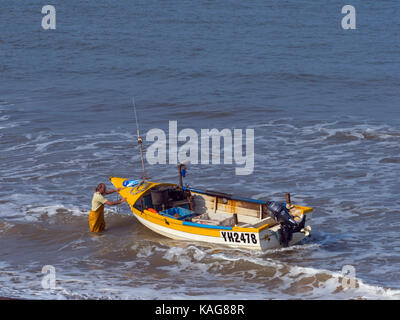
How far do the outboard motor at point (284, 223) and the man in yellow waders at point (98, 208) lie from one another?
182 inches

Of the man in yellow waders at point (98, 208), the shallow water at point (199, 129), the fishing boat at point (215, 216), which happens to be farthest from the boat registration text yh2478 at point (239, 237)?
the man in yellow waders at point (98, 208)

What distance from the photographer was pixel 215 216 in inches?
721

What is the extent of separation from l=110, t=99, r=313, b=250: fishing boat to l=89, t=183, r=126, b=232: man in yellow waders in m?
0.75

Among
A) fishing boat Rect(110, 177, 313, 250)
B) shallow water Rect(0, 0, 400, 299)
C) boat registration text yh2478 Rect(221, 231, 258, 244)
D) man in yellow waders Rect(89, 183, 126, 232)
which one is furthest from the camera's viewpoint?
man in yellow waders Rect(89, 183, 126, 232)

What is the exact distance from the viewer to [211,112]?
32.9 m

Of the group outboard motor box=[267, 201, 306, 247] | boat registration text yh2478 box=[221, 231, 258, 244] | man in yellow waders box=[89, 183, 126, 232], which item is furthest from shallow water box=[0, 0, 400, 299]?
outboard motor box=[267, 201, 306, 247]

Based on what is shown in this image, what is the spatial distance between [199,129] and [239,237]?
14581 mm

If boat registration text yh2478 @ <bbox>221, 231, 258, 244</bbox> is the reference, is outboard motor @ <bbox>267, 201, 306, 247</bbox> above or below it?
above

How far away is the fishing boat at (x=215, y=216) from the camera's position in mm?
16031

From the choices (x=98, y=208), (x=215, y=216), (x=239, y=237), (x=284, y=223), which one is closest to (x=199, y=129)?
(x=215, y=216)

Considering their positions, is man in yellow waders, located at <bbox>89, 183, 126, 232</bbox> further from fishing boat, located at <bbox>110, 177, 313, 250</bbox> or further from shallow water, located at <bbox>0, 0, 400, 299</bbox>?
fishing boat, located at <bbox>110, 177, 313, 250</bbox>

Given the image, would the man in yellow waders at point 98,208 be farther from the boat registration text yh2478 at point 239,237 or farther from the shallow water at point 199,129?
the boat registration text yh2478 at point 239,237

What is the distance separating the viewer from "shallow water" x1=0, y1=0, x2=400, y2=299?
15.7 metres

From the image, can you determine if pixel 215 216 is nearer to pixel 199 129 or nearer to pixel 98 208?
pixel 98 208
